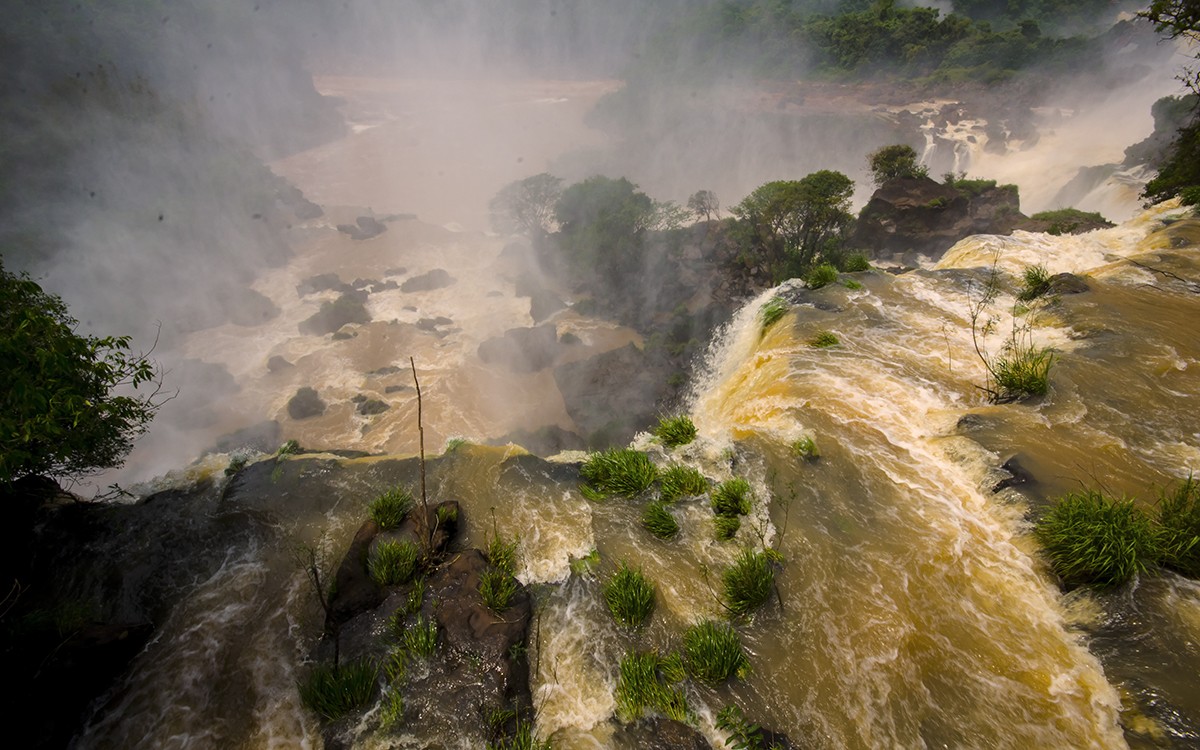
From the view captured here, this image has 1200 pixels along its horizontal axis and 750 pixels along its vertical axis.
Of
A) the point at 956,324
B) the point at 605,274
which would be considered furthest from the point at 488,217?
the point at 956,324

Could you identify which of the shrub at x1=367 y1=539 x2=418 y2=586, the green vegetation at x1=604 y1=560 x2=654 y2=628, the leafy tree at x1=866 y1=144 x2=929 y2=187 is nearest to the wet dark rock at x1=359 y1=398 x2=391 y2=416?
the shrub at x1=367 y1=539 x2=418 y2=586

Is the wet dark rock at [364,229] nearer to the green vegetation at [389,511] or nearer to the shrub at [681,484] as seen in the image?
the green vegetation at [389,511]

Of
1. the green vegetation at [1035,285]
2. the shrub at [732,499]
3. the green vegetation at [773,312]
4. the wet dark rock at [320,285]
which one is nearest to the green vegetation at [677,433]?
the shrub at [732,499]

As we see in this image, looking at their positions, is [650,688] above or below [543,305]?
above

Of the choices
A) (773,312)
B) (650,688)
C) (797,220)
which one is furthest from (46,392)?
(797,220)

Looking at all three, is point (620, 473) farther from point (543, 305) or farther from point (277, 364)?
point (277, 364)

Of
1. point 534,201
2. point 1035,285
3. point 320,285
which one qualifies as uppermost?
point 1035,285
